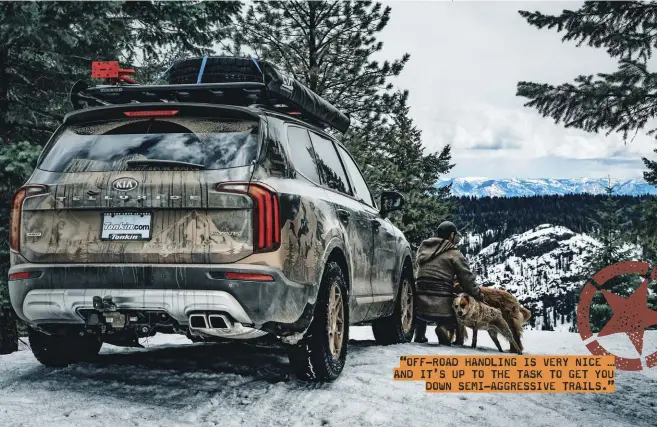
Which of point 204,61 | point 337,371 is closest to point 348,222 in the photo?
point 337,371

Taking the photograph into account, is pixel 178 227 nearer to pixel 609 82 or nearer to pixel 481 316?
pixel 481 316

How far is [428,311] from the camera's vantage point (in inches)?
342

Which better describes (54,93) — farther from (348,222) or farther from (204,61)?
(348,222)

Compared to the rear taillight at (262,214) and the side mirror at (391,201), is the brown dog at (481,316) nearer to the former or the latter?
the side mirror at (391,201)

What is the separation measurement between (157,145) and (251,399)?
1.84 metres

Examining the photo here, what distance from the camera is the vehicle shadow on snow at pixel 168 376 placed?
16.1 feet

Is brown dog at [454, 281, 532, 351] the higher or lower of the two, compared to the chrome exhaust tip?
lower

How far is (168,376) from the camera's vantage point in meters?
5.43

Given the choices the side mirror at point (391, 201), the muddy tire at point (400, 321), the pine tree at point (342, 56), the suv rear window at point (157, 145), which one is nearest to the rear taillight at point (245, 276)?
the suv rear window at point (157, 145)

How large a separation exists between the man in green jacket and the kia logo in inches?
187

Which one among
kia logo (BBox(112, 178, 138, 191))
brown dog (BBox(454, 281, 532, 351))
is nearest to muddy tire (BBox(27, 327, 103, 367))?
kia logo (BBox(112, 178, 138, 191))

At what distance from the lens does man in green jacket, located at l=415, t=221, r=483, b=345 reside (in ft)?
28.0

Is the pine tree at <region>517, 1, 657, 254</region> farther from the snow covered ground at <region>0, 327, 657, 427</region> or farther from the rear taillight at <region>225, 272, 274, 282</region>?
the rear taillight at <region>225, 272, 274, 282</region>

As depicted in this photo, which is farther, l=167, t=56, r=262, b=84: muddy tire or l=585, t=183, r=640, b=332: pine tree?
l=585, t=183, r=640, b=332: pine tree
